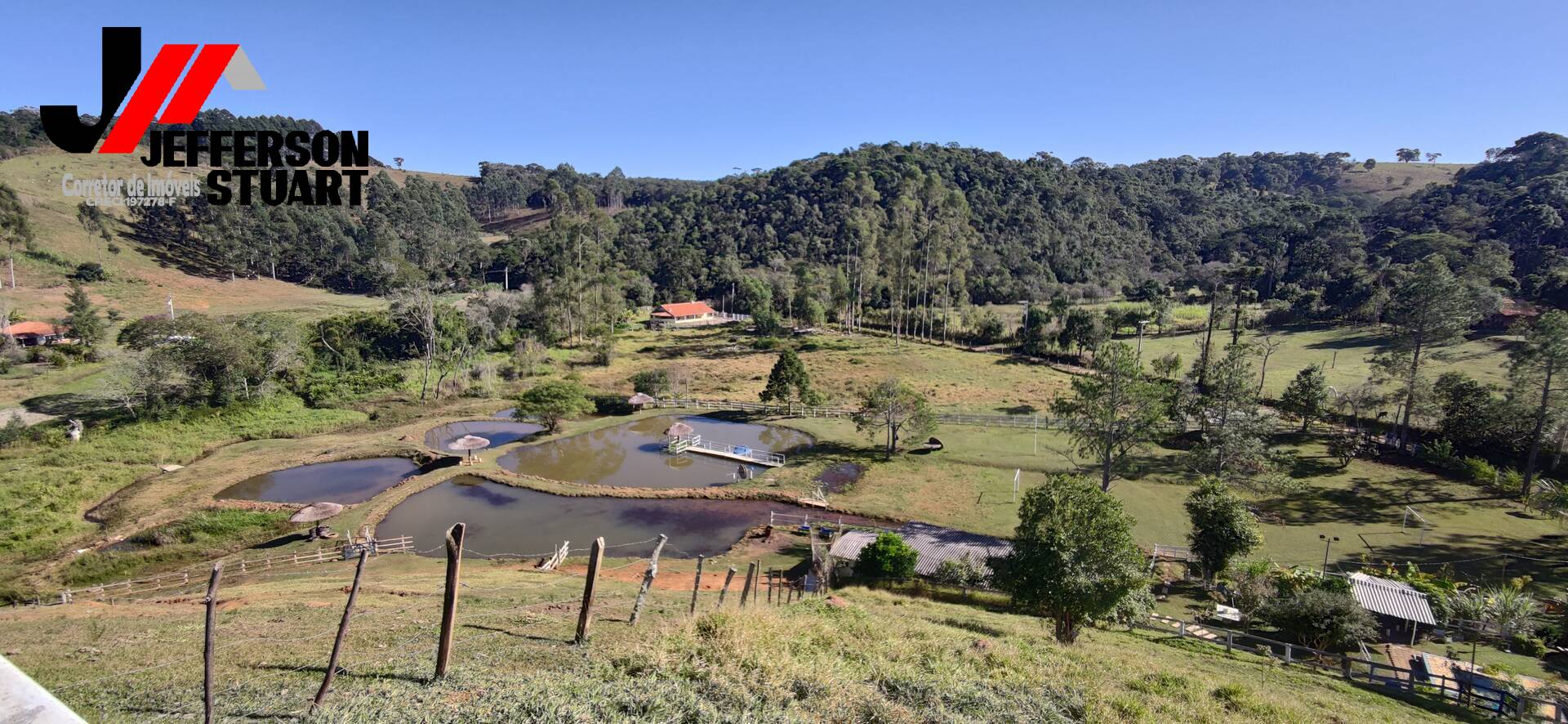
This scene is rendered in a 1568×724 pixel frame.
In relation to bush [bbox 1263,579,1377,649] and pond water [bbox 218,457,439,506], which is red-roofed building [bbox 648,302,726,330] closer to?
pond water [bbox 218,457,439,506]

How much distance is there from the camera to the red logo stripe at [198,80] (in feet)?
71.5

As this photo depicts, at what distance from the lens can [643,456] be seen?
33.6m

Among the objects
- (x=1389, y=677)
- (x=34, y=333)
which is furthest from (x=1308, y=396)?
(x=34, y=333)

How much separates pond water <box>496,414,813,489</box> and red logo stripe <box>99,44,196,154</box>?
1825 cm

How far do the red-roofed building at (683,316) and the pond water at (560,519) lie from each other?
174ft

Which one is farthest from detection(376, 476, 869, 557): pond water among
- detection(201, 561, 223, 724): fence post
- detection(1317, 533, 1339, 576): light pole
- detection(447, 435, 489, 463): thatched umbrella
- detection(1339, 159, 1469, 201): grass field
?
detection(1339, 159, 1469, 201): grass field

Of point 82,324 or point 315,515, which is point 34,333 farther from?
point 315,515

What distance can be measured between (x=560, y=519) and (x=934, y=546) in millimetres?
14605

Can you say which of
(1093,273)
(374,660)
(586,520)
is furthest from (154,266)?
(1093,273)

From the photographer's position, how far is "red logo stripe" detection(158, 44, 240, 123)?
21781 mm

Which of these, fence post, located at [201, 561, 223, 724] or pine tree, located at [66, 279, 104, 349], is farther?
pine tree, located at [66, 279, 104, 349]

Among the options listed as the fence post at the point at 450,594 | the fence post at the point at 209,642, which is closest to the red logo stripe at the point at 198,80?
the fence post at the point at 209,642

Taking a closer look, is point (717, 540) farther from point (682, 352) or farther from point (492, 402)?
point (682, 352)

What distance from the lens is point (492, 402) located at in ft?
139
